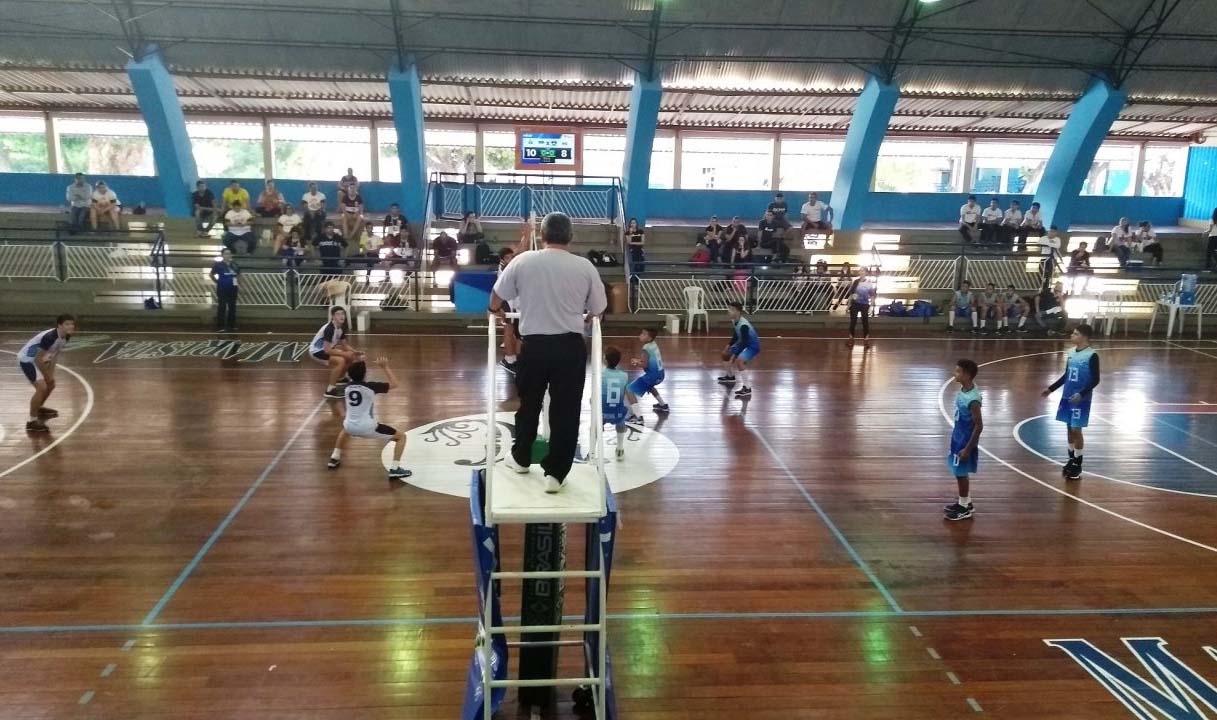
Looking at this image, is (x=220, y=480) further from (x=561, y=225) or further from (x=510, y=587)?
(x=561, y=225)

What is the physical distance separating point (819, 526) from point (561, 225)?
502 cm

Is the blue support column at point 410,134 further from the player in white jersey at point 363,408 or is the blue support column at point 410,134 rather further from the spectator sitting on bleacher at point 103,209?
the player in white jersey at point 363,408

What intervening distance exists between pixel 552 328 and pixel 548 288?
20 cm

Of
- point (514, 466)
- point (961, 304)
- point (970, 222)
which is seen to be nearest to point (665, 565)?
point (514, 466)

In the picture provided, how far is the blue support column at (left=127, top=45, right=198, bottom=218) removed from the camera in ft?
64.6

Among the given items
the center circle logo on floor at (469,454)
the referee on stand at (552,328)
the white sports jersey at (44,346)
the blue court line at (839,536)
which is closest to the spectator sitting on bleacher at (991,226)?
the blue court line at (839,536)

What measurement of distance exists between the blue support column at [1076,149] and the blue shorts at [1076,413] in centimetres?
1681

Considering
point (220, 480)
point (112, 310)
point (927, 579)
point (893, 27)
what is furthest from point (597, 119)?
point (927, 579)

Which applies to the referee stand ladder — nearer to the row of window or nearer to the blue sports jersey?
the blue sports jersey

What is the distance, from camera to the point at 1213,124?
26.2 meters

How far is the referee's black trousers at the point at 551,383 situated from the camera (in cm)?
400

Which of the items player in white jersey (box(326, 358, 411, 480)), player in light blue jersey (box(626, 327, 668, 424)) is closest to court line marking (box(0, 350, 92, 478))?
player in white jersey (box(326, 358, 411, 480))

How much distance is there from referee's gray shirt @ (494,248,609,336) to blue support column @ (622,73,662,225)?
18115 mm

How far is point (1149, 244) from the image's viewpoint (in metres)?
23.0
